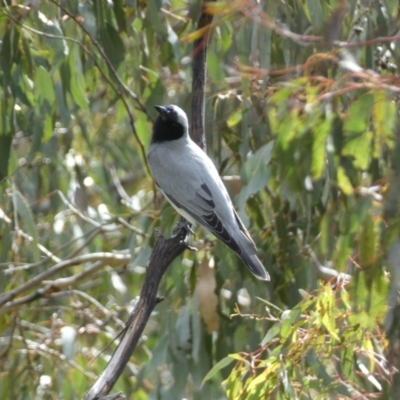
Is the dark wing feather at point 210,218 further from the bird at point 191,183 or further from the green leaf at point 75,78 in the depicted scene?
the green leaf at point 75,78

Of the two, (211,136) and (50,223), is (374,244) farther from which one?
(50,223)

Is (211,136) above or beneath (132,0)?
beneath

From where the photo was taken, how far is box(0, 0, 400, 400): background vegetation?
242 centimetres

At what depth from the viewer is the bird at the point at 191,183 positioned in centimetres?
334

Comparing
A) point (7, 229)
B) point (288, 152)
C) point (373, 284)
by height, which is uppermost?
point (288, 152)

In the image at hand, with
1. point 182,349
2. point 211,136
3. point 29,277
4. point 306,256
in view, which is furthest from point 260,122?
point 29,277

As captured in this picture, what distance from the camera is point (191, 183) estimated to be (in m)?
3.79

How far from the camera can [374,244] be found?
85.3 inches

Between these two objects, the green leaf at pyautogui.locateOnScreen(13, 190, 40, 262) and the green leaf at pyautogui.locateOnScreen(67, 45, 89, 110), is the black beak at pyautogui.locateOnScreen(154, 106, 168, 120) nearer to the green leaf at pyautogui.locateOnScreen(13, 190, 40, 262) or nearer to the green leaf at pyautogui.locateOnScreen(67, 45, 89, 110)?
the green leaf at pyautogui.locateOnScreen(67, 45, 89, 110)

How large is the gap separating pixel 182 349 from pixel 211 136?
93cm

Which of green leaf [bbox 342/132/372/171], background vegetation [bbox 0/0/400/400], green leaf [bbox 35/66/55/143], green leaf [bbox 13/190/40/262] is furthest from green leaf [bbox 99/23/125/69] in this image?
green leaf [bbox 342/132/372/171]

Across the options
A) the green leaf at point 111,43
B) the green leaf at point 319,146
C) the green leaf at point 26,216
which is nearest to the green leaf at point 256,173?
the green leaf at point 319,146

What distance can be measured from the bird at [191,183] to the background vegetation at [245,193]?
9cm

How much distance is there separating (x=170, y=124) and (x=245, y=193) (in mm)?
927
